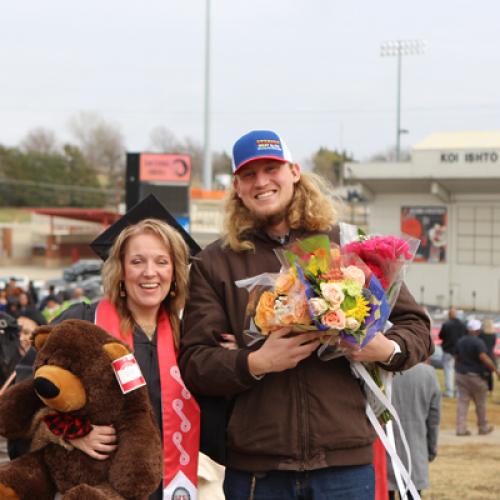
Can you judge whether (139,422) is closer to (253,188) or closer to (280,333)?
(280,333)

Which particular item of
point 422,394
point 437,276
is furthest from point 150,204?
point 437,276

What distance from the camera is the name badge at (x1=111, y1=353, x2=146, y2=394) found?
119 inches

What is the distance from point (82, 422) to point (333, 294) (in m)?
0.98

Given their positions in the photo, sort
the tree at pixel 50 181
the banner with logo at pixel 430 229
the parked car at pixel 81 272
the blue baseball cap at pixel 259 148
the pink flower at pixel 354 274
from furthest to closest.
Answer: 1. the tree at pixel 50 181
2. the parked car at pixel 81 272
3. the banner with logo at pixel 430 229
4. the blue baseball cap at pixel 259 148
5. the pink flower at pixel 354 274

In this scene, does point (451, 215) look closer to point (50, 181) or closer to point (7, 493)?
point (7, 493)

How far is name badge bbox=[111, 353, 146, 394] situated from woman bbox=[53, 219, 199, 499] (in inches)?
10.2

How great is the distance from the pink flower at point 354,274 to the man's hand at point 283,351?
0.71 ft

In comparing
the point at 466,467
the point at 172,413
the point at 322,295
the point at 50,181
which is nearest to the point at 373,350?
the point at 322,295

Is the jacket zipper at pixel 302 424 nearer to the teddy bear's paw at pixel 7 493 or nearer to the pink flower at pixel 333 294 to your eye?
the pink flower at pixel 333 294

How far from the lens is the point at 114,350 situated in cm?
307

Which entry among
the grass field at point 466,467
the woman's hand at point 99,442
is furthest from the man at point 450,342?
the woman's hand at point 99,442

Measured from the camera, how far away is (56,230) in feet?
216

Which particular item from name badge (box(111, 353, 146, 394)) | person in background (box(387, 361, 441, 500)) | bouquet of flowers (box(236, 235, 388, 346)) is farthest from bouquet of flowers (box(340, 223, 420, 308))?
person in background (box(387, 361, 441, 500))

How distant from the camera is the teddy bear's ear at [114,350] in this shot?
3.06m
